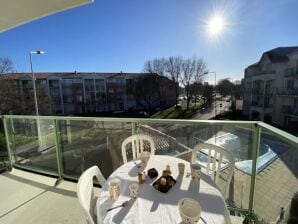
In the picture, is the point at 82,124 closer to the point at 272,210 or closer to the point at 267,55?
the point at 272,210

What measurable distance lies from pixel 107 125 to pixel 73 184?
1075 mm

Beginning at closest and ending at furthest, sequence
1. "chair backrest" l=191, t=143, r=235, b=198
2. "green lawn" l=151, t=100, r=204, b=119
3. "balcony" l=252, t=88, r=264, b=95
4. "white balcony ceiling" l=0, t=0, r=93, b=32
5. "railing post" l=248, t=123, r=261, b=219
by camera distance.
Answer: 1. "chair backrest" l=191, t=143, r=235, b=198
2. "white balcony ceiling" l=0, t=0, r=93, b=32
3. "railing post" l=248, t=123, r=261, b=219
4. "balcony" l=252, t=88, r=264, b=95
5. "green lawn" l=151, t=100, r=204, b=119

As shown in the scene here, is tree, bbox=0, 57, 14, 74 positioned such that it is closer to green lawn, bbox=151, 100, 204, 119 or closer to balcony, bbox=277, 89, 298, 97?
green lawn, bbox=151, 100, 204, 119

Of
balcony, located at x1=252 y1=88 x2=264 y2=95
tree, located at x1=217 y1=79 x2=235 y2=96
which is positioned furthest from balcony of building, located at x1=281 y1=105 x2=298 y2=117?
tree, located at x1=217 y1=79 x2=235 y2=96

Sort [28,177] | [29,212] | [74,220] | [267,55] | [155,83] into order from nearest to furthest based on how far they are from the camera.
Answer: [74,220] → [29,212] → [28,177] → [267,55] → [155,83]

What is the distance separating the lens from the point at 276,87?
15.7m

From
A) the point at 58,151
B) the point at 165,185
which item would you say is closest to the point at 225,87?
the point at 58,151

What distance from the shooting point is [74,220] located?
1916 millimetres

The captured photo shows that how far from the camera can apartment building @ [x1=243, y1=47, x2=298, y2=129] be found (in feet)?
47.2

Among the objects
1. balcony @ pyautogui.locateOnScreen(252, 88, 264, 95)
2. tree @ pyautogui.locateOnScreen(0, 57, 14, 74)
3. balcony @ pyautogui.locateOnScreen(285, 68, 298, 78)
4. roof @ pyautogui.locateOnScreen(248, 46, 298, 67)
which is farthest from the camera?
balcony @ pyautogui.locateOnScreen(252, 88, 264, 95)

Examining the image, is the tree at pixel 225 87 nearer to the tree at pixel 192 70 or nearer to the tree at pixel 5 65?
the tree at pixel 192 70

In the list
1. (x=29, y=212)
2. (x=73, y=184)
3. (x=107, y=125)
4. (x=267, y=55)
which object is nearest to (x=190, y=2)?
(x=107, y=125)

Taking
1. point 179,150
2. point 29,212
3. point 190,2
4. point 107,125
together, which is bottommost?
point 29,212

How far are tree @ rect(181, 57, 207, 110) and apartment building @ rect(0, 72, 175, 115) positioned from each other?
2.11m
